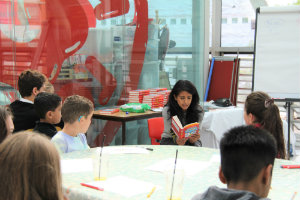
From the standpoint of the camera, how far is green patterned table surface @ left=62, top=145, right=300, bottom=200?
188 cm

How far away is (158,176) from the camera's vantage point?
2180 millimetres

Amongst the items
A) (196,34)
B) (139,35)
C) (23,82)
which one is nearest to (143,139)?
(139,35)

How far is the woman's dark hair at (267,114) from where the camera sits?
2691 millimetres

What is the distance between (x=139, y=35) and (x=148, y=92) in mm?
840

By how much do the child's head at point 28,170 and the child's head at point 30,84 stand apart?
246 centimetres

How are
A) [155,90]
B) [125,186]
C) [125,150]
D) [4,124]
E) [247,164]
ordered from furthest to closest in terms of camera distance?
[155,90] < [125,150] < [4,124] < [125,186] < [247,164]

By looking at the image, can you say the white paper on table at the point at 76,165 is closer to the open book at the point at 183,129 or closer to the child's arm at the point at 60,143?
the child's arm at the point at 60,143

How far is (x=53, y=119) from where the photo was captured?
307 cm

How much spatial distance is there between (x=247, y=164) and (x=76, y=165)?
1396 mm

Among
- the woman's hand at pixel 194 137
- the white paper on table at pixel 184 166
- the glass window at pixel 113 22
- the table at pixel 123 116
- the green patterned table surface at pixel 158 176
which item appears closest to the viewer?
the green patterned table surface at pixel 158 176

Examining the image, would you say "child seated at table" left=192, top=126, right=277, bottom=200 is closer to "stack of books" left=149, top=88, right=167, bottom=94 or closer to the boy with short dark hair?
the boy with short dark hair

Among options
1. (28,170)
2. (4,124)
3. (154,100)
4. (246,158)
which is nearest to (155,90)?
(154,100)

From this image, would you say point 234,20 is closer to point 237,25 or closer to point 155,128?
point 237,25

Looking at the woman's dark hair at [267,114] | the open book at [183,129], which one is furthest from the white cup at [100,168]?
the woman's dark hair at [267,114]
